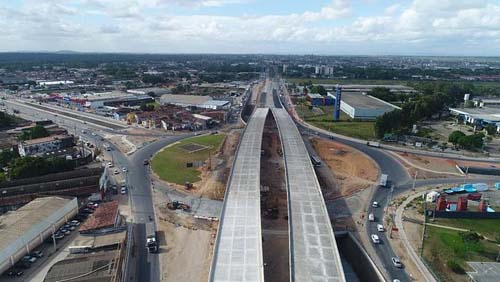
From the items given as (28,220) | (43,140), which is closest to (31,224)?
(28,220)

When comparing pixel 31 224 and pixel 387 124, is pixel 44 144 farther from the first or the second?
pixel 387 124

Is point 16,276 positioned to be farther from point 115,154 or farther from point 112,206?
point 115,154

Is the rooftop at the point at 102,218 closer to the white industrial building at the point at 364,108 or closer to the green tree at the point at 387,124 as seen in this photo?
the green tree at the point at 387,124

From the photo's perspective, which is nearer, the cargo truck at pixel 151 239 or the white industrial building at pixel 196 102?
the cargo truck at pixel 151 239

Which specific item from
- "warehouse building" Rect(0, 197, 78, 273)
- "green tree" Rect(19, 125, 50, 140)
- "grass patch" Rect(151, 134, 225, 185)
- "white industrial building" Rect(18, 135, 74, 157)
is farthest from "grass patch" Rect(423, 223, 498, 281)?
"green tree" Rect(19, 125, 50, 140)

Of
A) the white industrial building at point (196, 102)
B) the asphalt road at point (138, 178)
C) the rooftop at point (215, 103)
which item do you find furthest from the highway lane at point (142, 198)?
the rooftop at point (215, 103)
